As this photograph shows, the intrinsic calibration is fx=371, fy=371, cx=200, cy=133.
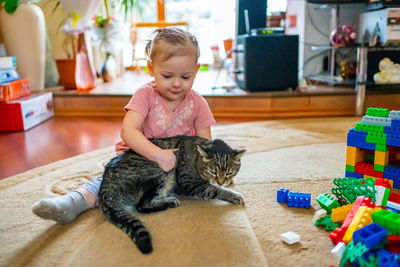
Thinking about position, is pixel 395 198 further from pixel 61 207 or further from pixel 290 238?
pixel 61 207

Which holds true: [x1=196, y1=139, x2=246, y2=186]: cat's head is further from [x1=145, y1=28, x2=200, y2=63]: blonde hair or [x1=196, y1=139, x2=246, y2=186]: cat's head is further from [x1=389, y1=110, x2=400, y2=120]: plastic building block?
[x1=389, y1=110, x2=400, y2=120]: plastic building block

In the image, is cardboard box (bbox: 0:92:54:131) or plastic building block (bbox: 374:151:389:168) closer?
plastic building block (bbox: 374:151:389:168)

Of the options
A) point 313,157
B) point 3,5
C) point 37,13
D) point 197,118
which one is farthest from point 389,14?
point 3,5

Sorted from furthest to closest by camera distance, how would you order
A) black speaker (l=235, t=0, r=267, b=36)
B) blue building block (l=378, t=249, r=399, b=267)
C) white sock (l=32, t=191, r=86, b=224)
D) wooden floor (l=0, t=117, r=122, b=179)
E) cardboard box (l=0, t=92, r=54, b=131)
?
black speaker (l=235, t=0, r=267, b=36)
cardboard box (l=0, t=92, r=54, b=131)
wooden floor (l=0, t=117, r=122, b=179)
white sock (l=32, t=191, r=86, b=224)
blue building block (l=378, t=249, r=399, b=267)

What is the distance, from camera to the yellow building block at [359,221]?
912 mm

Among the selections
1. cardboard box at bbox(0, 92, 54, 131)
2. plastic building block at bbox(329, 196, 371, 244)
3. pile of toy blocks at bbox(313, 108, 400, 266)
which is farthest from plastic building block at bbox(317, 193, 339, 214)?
cardboard box at bbox(0, 92, 54, 131)

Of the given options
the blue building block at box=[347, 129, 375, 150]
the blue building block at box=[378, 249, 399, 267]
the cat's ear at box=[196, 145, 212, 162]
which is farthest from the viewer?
the blue building block at box=[347, 129, 375, 150]

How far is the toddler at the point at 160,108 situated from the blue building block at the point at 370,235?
2.01 feet

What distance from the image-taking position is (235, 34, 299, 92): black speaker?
8.93ft

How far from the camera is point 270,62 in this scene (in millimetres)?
2764

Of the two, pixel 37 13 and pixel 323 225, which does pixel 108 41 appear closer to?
pixel 37 13

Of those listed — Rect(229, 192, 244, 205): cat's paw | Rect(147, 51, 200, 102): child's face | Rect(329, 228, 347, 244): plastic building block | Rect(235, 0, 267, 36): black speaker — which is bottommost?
Rect(229, 192, 244, 205): cat's paw

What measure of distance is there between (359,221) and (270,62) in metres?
1.99

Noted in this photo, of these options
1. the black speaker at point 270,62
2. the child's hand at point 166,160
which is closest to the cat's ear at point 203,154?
the child's hand at point 166,160
